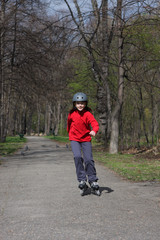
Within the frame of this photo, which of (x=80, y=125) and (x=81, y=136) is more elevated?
(x=80, y=125)

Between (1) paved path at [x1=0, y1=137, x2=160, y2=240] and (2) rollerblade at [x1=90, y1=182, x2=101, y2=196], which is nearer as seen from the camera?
(1) paved path at [x1=0, y1=137, x2=160, y2=240]

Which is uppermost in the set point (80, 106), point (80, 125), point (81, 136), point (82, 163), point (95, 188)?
point (80, 106)

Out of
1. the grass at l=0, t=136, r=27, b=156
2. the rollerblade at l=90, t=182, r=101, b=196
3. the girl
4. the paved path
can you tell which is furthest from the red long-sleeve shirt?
the grass at l=0, t=136, r=27, b=156

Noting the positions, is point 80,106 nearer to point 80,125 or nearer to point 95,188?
point 80,125

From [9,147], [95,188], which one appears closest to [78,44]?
[9,147]

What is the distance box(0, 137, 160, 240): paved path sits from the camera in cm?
349

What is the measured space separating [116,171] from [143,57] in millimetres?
6769

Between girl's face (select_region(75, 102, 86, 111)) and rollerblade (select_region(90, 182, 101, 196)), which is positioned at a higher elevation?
girl's face (select_region(75, 102, 86, 111))

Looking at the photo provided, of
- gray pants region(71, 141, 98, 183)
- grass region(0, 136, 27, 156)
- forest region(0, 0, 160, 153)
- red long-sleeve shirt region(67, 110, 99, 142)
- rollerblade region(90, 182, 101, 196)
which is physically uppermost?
forest region(0, 0, 160, 153)

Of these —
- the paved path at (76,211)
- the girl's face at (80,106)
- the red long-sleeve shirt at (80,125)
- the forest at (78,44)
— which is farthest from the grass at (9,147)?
the girl's face at (80,106)

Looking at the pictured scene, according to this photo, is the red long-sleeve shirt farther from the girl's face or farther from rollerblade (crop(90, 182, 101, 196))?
rollerblade (crop(90, 182, 101, 196))

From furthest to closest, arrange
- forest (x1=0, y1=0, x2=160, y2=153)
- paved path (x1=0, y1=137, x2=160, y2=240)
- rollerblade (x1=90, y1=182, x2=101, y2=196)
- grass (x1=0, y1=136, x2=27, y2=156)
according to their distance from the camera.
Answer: grass (x1=0, y1=136, x2=27, y2=156)
forest (x1=0, y1=0, x2=160, y2=153)
rollerblade (x1=90, y1=182, x2=101, y2=196)
paved path (x1=0, y1=137, x2=160, y2=240)

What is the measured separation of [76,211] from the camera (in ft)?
14.6

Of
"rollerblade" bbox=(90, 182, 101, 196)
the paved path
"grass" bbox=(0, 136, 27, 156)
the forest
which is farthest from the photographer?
"grass" bbox=(0, 136, 27, 156)
